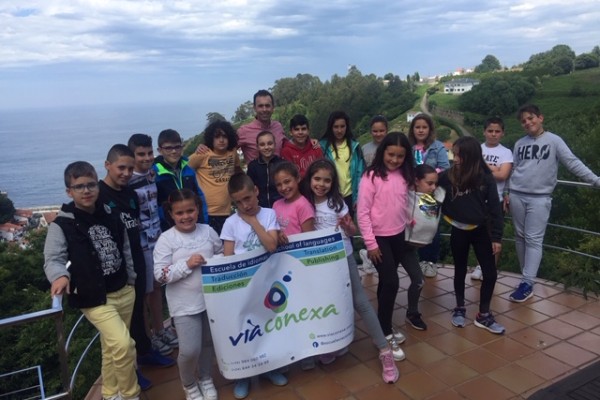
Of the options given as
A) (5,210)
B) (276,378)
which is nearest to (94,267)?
(276,378)

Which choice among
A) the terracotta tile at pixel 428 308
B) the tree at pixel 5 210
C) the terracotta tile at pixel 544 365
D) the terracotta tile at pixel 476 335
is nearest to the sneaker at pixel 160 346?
the terracotta tile at pixel 428 308

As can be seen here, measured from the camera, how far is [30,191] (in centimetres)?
6212

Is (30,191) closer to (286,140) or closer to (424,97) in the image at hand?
(286,140)

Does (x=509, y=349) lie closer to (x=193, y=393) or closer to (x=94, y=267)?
(x=193, y=393)

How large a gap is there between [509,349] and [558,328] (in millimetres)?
618

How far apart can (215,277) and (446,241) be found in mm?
19261

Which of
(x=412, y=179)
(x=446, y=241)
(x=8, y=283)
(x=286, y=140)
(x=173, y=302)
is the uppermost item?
(x=286, y=140)

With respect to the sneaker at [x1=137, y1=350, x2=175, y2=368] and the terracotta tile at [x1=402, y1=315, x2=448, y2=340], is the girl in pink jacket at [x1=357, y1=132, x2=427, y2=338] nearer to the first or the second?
the terracotta tile at [x1=402, y1=315, x2=448, y2=340]

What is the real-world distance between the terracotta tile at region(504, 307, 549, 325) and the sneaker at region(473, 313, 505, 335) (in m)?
0.31

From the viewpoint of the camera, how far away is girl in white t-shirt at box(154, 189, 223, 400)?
2697 mm

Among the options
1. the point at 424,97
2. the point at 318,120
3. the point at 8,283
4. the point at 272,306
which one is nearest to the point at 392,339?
the point at 272,306

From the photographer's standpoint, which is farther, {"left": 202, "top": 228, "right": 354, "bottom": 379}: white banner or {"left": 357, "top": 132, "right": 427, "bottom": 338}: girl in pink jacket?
{"left": 357, "top": 132, "right": 427, "bottom": 338}: girl in pink jacket

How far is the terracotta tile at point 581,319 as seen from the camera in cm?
361

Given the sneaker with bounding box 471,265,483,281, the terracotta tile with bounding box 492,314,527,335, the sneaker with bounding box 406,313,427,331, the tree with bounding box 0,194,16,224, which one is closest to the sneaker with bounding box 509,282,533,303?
the terracotta tile with bounding box 492,314,527,335
